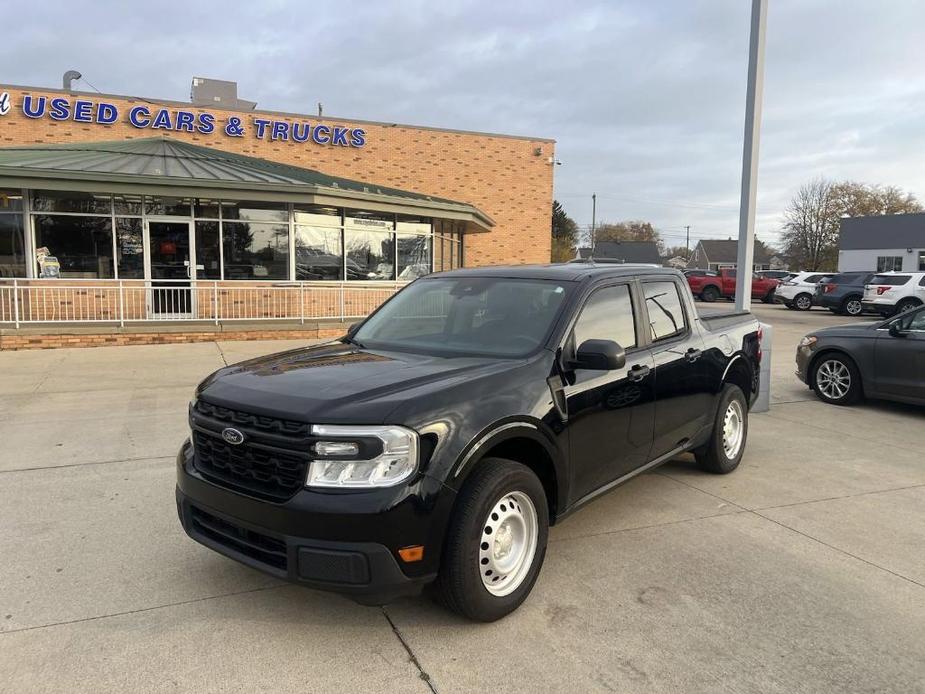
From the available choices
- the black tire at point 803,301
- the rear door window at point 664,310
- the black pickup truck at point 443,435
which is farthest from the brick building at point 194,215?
the black tire at point 803,301

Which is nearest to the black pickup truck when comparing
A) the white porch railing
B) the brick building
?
the white porch railing

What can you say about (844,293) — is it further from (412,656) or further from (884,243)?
(884,243)

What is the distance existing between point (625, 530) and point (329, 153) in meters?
20.6

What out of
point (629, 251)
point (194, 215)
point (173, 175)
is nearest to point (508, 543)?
point (173, 175)

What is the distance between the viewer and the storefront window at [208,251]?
1588 cm

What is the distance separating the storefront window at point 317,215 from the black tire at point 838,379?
1177 centimetres

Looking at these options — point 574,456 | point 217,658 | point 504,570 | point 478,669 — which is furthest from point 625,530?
point 217,658

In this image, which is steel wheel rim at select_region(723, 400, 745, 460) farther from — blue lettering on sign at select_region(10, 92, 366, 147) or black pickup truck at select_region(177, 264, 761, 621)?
blue lettering on sign at select_region(10, 92, 366, 147)

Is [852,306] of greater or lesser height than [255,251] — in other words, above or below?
below

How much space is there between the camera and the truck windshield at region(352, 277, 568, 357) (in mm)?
3826

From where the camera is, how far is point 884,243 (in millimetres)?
52125

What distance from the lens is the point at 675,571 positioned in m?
3.77

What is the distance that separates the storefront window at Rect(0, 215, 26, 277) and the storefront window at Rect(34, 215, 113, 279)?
405mm

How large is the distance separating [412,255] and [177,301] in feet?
23.2
